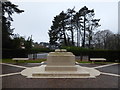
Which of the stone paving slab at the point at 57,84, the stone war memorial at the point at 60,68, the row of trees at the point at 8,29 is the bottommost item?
the stone paving slab at the point at 57,84

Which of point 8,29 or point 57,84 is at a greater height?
point 8,29

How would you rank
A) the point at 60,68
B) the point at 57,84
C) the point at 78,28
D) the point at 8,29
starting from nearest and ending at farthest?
the point at 57,84 → the point at 60,68 → the point at 8,29 → the point at 78,28

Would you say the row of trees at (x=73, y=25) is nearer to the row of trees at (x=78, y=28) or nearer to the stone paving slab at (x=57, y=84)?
the row of trees at (x=78, y=28)

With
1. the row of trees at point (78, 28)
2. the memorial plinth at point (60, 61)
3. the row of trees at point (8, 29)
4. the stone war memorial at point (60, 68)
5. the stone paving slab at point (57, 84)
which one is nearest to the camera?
the stone paving slab at point (57, 84)

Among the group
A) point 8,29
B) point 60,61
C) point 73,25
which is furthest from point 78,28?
point 60,61

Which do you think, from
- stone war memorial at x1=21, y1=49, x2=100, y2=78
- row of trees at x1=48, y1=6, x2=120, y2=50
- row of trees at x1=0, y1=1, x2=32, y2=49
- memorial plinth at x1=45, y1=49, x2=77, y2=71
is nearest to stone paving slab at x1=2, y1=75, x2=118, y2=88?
stone war memorial at x1=21, y1=49, x2=100, y2=78

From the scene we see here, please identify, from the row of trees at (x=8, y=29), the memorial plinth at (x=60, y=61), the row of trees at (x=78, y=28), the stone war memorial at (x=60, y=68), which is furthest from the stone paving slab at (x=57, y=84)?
the row of trees at (x=78, y=28)

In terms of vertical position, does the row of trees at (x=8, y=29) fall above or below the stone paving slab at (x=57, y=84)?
above

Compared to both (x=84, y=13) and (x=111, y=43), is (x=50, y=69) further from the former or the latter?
(x=84, y=13)

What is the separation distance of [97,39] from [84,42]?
3.02 meters

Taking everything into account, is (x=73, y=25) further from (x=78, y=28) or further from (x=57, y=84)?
Result: (x=57, y=84)

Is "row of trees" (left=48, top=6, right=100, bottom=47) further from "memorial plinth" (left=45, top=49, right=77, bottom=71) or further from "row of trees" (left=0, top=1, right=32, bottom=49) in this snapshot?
"memorial plinth" (left=45, top=49, right=77, bottom=71)

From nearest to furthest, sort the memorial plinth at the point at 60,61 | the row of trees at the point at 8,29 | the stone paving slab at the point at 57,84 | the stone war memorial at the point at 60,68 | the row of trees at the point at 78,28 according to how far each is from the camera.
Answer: the stone paving slab at the point at 57,84
the stone war memorial at the point at 60,68
the memorial plinth at the point at 60,61
the row of trees at the point at 8,29
the row of trees at the point at 78,28

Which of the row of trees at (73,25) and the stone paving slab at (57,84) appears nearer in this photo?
the stone paving slab at (57,84)
